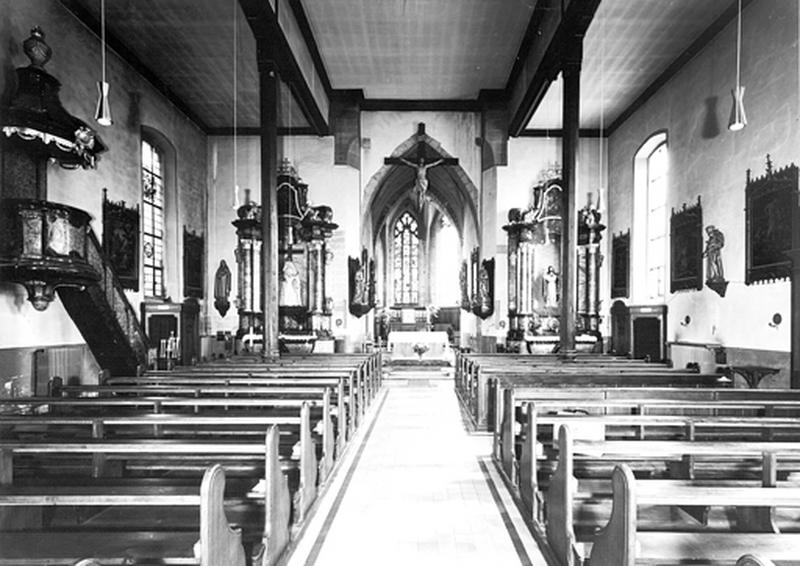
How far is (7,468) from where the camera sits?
10.9ft

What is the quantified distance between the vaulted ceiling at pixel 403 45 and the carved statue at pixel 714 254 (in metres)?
3.89

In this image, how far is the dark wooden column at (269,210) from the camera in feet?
30.9

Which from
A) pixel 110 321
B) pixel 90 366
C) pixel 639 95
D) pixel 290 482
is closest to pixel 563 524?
pixel 290 482

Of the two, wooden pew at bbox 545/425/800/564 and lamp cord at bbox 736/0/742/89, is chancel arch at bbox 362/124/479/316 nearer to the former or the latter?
lamp cord at bbox 736/0/742/89

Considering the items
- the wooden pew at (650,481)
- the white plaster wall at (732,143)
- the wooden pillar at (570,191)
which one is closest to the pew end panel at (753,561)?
the wooden pew at (650,481)

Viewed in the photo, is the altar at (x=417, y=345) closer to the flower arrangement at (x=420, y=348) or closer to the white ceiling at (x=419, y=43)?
the flower arrangement at (x=420, y=348)

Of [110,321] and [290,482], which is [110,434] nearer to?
[290,482]

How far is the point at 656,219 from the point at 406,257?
1479 cm

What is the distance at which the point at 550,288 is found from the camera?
593 inches

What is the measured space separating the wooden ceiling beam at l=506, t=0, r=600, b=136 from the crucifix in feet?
6.88

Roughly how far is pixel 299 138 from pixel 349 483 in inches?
480

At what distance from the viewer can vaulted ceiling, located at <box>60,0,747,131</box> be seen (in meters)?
10.3

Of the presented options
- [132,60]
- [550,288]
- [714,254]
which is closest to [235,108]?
[132,60]

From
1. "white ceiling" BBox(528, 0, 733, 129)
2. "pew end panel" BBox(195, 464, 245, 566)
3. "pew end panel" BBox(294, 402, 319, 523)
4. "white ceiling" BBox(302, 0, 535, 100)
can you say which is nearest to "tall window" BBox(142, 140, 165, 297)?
"white ceiling" BBox(302, 0, 535, 100)
